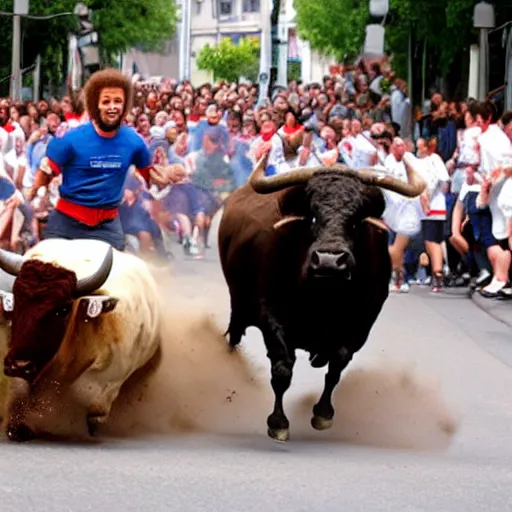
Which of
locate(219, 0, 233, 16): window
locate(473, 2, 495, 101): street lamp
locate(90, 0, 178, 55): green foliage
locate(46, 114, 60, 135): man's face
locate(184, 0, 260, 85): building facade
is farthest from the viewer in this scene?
locate(219, 0, 233, 16): window

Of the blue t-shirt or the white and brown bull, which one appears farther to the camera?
the blue t-shirt

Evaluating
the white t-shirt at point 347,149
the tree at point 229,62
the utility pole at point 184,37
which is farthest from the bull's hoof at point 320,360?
the tree at point 229,62

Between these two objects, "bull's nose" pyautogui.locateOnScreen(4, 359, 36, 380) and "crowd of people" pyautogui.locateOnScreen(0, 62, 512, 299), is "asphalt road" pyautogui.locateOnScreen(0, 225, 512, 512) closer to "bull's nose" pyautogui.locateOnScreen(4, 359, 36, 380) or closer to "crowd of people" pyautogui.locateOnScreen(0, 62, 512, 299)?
"bull's nose" pyautogui.locateOnScreen(4, 359, 36, 380)

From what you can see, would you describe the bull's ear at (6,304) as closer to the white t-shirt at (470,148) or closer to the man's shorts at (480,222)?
the man's shorts at (480,222)

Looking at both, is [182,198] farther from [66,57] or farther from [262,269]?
[66,57]

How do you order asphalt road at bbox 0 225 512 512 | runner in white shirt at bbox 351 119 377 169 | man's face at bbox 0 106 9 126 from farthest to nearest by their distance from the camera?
man's face at bbox 0 106 9 126
runner in white shirt at bbox 351 119 377 169
asphalt road at bbox 0 225 512 512

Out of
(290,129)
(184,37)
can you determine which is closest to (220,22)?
(184,37)

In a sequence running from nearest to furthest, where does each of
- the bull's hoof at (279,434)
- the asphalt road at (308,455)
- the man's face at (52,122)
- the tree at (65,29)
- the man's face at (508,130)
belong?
the asphalt road at (308,455)
the bull's hoof at (279,434)
the man's face at (508,130)
the man's face at (52,122)
the tree at (65,29)

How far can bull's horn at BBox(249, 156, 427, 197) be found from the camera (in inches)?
367

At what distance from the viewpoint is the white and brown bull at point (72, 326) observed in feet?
27.7

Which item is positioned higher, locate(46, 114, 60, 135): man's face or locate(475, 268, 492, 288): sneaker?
locate(46, 114, 60, 135): man's face

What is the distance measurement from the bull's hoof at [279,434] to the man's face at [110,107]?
1.97 metres

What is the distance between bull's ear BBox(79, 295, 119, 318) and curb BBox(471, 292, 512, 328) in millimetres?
8867

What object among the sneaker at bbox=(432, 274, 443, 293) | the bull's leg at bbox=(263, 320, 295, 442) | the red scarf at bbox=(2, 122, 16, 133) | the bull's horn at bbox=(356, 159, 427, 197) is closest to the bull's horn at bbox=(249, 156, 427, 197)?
the bull's horn at bbox=(356, 159, 427, 197)
